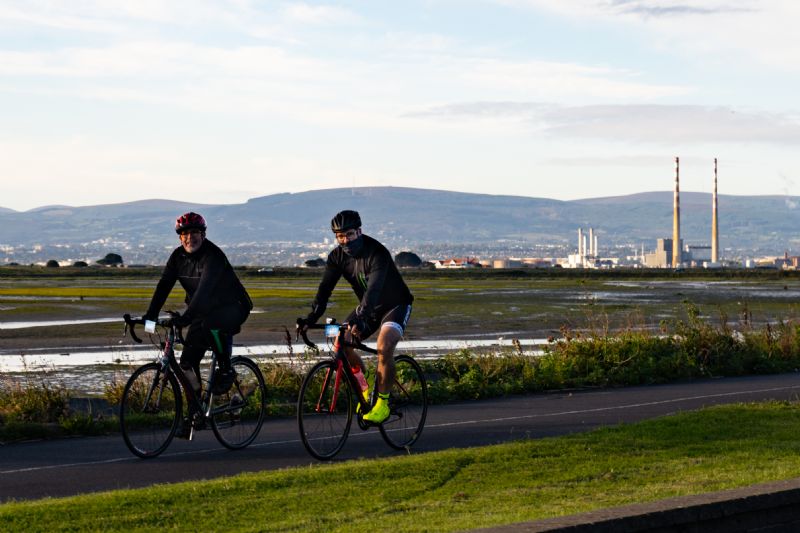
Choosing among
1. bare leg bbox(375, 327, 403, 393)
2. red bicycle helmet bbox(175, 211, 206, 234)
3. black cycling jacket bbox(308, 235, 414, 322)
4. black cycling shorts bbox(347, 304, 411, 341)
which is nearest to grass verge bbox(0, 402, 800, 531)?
bare leg bbox(375, 327, 403, 393)

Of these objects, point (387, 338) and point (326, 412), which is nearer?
point (387, 338)

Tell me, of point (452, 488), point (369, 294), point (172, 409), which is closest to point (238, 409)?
point (172, 409)

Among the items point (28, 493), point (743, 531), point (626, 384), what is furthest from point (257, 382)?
point (626, 384)

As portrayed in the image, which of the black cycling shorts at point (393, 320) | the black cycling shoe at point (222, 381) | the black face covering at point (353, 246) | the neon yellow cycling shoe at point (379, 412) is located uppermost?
the black face covering at point (353, 246)

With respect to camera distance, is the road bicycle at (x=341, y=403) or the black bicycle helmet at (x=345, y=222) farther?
the road bicycle at (x=341, y=403)

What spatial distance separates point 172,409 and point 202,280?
4.37ft

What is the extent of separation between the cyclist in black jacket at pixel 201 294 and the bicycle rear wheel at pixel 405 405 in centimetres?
160

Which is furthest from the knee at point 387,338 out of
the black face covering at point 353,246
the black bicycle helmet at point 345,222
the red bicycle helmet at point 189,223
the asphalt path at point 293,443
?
the red bicycle helmet at point 189,223

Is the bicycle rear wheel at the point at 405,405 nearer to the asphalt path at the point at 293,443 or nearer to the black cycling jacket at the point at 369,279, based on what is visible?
the asphalt path at the point at 293,443

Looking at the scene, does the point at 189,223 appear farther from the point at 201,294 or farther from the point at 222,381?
the point at 222,381

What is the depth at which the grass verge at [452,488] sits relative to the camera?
8477mm

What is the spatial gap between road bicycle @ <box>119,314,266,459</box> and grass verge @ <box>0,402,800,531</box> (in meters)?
1.90

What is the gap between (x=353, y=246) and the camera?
1181cm

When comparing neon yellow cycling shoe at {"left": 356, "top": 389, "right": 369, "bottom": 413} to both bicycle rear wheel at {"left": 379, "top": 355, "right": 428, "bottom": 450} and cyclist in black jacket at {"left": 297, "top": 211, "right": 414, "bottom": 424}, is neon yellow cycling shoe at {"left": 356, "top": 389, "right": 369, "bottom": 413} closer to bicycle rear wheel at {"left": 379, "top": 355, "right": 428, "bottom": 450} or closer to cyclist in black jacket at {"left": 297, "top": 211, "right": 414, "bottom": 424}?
cyclist in black jacket at {"left": 297, "top": 211, "right": 414, "bottom": 424}
